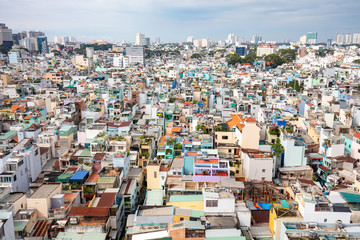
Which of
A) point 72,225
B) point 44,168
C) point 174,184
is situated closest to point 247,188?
point 174,184

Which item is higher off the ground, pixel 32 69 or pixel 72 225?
pixel 32 69

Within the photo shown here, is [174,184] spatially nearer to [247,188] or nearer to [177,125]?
[247,188]

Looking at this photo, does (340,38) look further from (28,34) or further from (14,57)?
(14,57)

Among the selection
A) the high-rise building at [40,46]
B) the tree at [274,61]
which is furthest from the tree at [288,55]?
the high-rise building at [40,46]

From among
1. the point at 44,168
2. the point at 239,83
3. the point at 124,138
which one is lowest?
the point at 44,168

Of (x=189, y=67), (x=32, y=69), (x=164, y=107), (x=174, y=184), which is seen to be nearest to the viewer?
(x=174, y=184)

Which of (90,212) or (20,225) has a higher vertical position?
(90,212)

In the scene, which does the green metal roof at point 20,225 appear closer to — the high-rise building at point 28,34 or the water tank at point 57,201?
the water tank at point 57,201

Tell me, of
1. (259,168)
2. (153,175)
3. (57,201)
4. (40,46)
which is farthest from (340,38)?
(57,201)

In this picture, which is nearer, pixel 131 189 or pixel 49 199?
pixel 49 199
